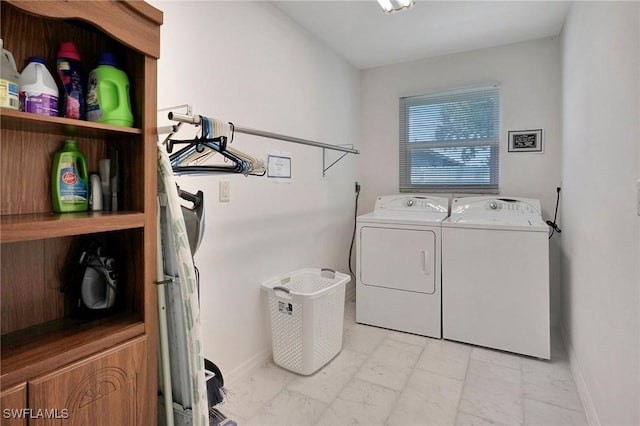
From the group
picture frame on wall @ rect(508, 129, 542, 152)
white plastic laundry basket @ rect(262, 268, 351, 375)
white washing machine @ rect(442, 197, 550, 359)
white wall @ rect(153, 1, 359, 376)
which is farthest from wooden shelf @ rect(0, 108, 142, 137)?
picture frame on wall @ rect(508, 129, 542, 152)

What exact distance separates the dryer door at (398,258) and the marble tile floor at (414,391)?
1.67 feet

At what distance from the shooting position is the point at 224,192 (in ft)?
6.54

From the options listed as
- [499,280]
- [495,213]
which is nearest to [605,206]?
[499,280]

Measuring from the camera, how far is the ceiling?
2.39m

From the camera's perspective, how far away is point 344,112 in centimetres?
340

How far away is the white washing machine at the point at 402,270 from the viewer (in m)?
2.73

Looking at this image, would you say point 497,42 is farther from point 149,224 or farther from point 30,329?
point 30,329

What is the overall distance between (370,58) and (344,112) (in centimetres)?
58

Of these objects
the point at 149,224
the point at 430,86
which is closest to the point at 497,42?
the point at 430,86

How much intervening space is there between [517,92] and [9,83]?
339cm

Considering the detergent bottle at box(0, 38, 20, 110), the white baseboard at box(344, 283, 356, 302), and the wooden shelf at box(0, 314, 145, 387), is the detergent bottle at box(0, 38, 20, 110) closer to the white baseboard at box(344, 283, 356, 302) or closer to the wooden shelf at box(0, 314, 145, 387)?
the wooden shelf at box(0, 314, 145, 387)

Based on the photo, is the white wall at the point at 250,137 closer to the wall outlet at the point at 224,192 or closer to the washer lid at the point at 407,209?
the wall outlet at the point at 224,192

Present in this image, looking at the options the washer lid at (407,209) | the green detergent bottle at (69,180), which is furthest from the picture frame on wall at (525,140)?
the green detergent bottle at (69,180)

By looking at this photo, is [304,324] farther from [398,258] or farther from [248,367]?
[398,258]
